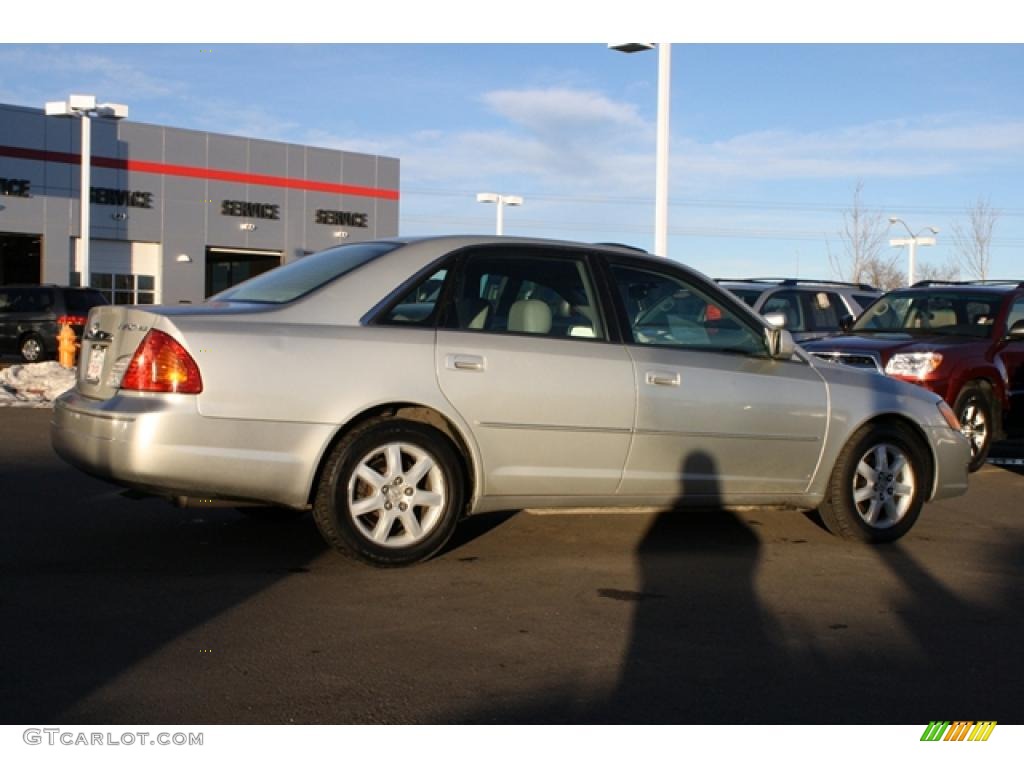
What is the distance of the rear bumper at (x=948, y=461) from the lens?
24.8 ft

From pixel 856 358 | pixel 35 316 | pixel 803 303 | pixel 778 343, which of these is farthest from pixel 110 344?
pixel 35 316

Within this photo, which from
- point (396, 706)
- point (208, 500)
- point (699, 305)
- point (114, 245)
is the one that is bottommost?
point (396, 706)

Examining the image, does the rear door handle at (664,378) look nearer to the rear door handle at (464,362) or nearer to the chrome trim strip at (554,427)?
the chrome trim strip at (554,427)

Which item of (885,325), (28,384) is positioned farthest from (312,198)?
(885,325)

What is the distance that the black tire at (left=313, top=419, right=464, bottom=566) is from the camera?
5941 mm

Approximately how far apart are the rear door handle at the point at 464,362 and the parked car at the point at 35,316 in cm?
2292

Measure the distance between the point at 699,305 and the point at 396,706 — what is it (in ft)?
11.8

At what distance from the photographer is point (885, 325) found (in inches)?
501

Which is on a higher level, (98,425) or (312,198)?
(312,198)

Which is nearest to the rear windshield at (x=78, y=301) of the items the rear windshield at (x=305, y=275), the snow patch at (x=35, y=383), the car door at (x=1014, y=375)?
the snow patch at (x=35, y=383)

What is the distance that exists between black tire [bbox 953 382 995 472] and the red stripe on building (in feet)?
126

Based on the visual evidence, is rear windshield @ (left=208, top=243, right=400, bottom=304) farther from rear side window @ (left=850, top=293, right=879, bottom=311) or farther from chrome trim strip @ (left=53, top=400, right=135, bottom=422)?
rear side window @ (left=850, top=293, right=879, bottom=311)

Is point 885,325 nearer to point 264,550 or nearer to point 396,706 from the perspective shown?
point 264,550

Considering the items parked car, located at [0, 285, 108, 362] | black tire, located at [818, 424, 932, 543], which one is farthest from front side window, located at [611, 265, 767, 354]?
parked car, located at [0, 285, 108, 362]
